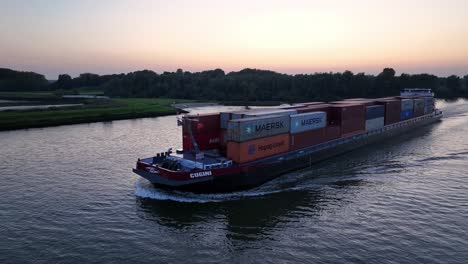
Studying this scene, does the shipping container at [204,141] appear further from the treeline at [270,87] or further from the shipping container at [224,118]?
the treeline at [270,87]

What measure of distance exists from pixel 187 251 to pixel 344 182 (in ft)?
52.8

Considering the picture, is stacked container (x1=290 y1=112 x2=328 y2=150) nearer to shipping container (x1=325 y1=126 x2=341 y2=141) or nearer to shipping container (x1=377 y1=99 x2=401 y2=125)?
shipping container (x1=325 y1=126 x2=341 y2=141)

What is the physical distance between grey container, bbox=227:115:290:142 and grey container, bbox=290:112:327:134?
46.9 inches

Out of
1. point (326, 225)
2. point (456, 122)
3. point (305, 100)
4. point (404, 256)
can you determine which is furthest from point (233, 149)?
point (305, 100)

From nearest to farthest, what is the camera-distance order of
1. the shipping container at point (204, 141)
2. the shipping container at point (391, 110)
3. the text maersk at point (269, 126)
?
the text maersk at point (269, 126) < the shipping container at point (204, 141) < the shipping container at point (391, 110)

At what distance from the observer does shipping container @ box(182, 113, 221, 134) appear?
28.6 m

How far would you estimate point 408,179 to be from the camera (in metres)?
29.2

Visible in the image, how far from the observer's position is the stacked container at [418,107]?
202ft

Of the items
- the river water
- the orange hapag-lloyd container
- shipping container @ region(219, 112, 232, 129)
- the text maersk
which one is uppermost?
shipping container @ region(219, 112, 232, 129)

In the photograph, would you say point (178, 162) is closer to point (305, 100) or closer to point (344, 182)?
point (344, 182)

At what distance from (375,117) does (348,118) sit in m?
8.84

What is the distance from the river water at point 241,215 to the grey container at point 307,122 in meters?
3.97

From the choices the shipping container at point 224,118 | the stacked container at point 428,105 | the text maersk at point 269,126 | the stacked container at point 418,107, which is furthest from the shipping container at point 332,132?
the stacked container at point 428,105

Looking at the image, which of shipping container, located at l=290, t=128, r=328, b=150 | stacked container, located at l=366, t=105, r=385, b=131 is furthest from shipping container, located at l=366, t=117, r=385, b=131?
shipping container, located at l=290, t=128, r=328, b=150
